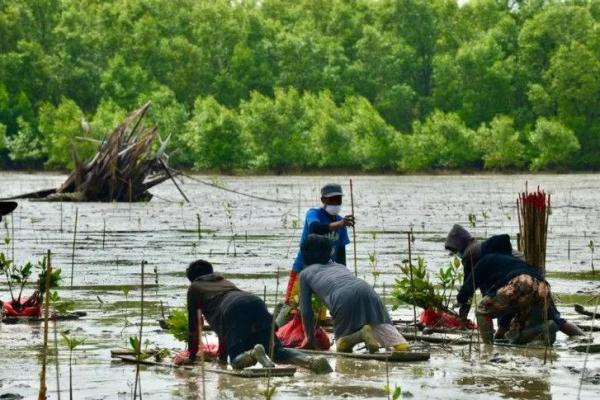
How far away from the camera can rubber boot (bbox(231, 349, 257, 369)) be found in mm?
10406

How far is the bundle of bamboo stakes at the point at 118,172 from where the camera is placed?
41.8 meters

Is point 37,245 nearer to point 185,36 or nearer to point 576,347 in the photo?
point 576,347

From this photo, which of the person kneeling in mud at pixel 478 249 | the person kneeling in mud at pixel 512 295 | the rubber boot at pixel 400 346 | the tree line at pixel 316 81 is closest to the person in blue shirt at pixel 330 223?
the person kneeling in mud at pixel 478 249

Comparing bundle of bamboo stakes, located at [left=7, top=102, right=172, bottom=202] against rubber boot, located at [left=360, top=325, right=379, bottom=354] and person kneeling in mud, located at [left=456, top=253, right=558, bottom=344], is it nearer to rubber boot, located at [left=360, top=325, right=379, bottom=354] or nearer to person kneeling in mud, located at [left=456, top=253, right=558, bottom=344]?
person kneeling in mud, located at [left=456, top=253, right=558, bottom=344]

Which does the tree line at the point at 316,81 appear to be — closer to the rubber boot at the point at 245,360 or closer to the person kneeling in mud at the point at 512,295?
the person kneeling in mud at the point at 512,295

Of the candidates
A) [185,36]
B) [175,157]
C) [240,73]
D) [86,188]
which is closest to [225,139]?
[175,157]

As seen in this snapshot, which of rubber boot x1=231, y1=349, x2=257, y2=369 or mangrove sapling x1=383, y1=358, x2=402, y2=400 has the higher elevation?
mangrove sapling x1=383, y1=358, x2=402, y2=400

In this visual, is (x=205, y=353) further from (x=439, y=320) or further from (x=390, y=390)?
(x=439, y=320)

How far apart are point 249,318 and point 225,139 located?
334 ft

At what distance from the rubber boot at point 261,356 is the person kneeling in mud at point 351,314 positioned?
120cm

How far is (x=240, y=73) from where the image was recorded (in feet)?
436

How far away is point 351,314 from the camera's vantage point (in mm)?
11359

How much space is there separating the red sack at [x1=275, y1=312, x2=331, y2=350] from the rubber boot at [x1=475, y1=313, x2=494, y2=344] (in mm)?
1235

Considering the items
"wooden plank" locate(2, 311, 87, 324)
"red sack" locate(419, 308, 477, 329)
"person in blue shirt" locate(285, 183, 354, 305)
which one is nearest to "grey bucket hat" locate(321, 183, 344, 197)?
"person in blue shirt" locate(285, 183, 354, 305)
